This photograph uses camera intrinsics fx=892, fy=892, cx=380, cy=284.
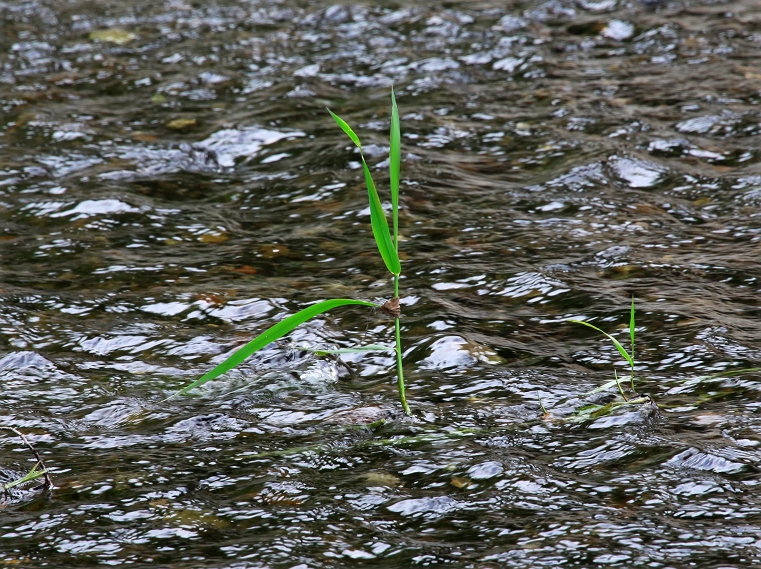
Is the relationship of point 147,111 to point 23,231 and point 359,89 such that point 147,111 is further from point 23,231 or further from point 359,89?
point 23,231

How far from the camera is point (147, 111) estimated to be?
5.09 metres

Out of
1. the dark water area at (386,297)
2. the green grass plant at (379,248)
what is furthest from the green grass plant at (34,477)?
the green grass plant at (379,248)

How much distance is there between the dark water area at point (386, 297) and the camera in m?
1.93

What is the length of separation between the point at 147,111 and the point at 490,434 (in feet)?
11.5

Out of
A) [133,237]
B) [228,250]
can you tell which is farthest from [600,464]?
[133,237]

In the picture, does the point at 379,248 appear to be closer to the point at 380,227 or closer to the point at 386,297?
the point at 380,227

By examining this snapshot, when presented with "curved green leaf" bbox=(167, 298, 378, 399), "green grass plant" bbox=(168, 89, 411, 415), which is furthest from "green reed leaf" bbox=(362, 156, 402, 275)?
"curved green leaf" bbox=(167, 298, 378, 399)

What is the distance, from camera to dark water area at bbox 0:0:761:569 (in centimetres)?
193

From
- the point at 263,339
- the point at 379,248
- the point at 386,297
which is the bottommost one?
the point at 386,297

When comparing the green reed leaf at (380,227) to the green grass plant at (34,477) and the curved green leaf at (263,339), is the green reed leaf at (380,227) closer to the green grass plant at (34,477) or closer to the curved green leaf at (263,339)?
the curved green leaf at (263,339)

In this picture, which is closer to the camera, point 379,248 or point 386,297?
point 379,248

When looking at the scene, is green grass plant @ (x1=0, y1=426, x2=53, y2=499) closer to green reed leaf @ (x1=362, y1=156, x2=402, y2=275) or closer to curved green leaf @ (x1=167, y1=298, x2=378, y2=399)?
curved green leaf @ (x1=167, y1=298, x2=378, y2=399)

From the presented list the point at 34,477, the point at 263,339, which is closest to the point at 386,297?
the point at 263,339

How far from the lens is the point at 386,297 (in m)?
3.04
